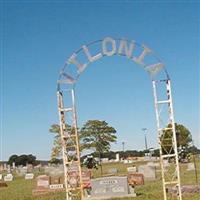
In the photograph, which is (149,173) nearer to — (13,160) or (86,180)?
(86,180)

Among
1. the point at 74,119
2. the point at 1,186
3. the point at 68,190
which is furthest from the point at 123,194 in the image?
the point at 1,186

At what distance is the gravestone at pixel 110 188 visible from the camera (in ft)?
68.2

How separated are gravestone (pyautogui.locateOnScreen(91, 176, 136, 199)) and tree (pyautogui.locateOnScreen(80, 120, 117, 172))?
3887cm

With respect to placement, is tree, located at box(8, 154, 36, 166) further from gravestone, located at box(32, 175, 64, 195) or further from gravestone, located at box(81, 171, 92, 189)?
gravestone, located at box(81, 171, 92, 189)

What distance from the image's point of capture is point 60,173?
5097cm

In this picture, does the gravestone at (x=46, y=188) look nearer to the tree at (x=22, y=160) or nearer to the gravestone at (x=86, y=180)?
the gravestone at (x=86, y=180)

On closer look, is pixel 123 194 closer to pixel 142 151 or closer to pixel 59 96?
pixel 59 96

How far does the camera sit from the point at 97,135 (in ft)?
208

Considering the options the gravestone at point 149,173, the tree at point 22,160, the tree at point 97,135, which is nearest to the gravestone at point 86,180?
the gravestone at point 149,173

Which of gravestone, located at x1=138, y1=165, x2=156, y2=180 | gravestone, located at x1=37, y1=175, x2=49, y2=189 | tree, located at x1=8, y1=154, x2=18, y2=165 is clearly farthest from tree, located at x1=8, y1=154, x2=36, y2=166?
gravestone, located at x1=37, y1=175, x2=49, y2=189

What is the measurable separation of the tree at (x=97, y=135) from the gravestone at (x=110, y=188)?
38.9 m

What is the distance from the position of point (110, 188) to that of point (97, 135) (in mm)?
42283

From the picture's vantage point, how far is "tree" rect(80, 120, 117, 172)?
61537mm

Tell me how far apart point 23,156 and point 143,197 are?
345ft
